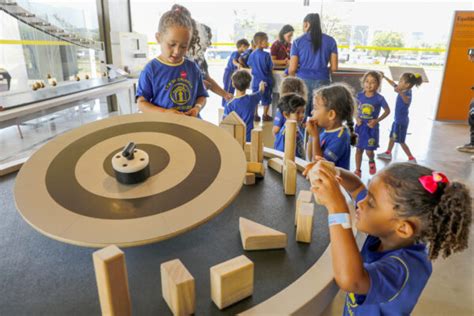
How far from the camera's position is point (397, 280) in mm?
833

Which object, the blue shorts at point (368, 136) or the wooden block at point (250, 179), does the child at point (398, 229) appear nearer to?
the wooden block at point (250, 179)

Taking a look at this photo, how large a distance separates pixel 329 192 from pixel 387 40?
11.1 metres

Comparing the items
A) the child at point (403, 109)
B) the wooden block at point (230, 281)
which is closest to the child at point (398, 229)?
the wooden block at point (230, 281)

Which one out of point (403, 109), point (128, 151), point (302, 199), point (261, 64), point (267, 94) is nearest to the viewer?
point (128, 151)

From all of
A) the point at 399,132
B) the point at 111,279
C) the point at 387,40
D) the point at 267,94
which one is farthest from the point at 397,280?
the point at 387,40

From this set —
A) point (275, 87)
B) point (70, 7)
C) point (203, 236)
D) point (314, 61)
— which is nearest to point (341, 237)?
point (203, 236)

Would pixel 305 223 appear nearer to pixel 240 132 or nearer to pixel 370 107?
pixel 240 132

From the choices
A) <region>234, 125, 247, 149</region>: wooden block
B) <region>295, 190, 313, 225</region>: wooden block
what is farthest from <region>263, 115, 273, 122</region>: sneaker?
<region>295, 190, 313, 225</region>: wooden block

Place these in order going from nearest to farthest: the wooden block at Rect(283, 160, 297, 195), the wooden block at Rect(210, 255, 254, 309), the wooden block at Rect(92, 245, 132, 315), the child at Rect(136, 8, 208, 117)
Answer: the wooden block at Rect(92, 245, 132, 315), the wooden block at Rect(210, 255, 254, 309), the wooden block at Rect(283, 160, 297, 195), the child at Rect(136, 8, 208, 117)

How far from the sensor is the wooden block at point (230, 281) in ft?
2.33

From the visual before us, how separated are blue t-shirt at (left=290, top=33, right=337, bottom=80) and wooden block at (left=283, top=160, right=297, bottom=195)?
2.77 metres

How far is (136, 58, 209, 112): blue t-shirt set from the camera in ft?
6.17

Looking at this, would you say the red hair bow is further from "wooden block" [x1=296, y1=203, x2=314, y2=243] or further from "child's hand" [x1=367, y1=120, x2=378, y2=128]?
"child's hand" [x1=367, y1=120, x2=378, y2=128]

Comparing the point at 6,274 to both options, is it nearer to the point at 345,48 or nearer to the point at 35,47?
the point at 35,47
